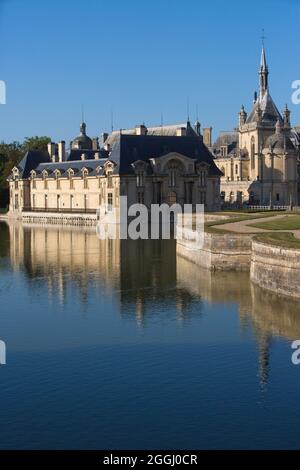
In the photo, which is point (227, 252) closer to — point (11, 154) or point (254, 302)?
point (254, 302)

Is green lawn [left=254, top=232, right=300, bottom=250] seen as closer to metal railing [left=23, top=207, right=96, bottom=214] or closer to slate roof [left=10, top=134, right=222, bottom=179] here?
slate roof [left=10, top=134, right=222, bottom=179]

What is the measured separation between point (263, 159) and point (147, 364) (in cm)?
7766

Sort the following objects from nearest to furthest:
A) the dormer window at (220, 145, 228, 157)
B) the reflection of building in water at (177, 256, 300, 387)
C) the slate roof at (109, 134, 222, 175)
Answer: the reflection of building in water at (177, 256, 300, 387)
the slate roof at (109, 134, 222, 175)
the dormer window at (220, 145, 228, 157)

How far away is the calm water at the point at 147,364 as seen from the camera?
1714cm

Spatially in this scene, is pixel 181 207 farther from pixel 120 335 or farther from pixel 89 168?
pixel 120 335

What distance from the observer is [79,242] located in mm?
59719

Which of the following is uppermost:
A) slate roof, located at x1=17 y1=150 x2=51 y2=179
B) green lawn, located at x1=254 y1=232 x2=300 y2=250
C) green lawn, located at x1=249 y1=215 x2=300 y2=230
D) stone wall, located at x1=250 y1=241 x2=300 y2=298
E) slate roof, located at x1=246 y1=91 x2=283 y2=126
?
slate roof, located at x1=246 y1=91 x2=283 y2=126

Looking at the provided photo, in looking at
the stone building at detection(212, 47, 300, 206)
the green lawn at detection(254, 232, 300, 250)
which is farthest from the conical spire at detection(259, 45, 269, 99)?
the green lawn at detection(254, 232, 300, 250)

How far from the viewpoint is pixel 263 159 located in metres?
97.4

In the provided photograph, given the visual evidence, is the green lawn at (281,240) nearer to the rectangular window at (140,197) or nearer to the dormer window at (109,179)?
the rectangular window at (140,197)

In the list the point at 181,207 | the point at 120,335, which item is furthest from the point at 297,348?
the point at 181,207

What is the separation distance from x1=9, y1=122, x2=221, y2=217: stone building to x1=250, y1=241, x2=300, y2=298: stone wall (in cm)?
4360

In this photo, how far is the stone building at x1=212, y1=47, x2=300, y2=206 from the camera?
9644 centimetres

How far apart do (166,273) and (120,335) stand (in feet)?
50.6
